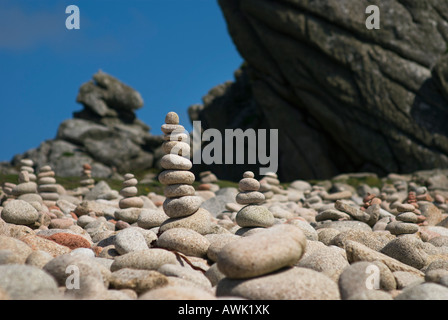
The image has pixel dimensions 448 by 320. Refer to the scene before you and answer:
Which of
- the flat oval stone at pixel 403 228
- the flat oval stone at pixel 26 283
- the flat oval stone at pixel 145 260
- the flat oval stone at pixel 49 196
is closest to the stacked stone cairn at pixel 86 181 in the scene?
the flat oval stone at pixel 49 196

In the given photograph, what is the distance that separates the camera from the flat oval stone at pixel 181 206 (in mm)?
7074

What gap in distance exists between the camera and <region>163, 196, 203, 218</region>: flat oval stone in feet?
23.2

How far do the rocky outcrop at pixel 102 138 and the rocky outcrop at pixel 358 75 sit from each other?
15861mm

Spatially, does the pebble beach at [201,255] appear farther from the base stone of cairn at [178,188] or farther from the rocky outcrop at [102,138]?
the rocky outcrop at [102,138]

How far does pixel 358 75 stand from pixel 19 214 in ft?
79.7

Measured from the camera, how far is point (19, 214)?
24.1ft

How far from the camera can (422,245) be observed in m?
6.85

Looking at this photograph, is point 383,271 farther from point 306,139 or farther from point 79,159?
point 79,159

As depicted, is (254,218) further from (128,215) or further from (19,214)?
(19,214)

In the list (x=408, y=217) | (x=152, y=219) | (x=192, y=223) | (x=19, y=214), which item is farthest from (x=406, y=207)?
(x=19, y=214)

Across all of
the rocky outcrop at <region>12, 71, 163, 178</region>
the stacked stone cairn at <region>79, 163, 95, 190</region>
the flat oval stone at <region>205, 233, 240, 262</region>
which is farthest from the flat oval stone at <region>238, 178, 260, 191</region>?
the rocky outcrop at <region>12, 71, 163, 178</region>

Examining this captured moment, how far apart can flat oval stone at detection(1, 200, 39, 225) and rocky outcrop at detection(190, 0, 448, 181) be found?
23909 millimetres

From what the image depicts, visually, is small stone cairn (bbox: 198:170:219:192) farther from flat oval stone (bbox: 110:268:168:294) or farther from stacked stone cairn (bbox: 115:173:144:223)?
flat oval stone (bbox: 110:268:168:294)

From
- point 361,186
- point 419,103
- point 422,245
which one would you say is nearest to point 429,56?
point 419,103
